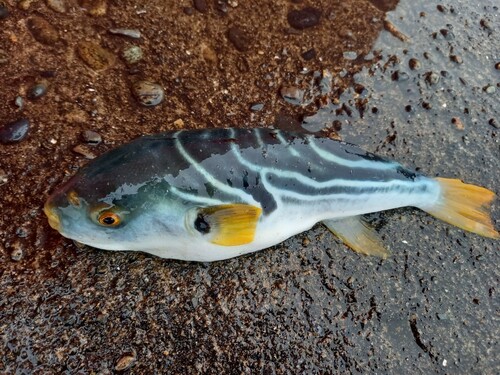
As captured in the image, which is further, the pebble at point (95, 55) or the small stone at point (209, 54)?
the small stone at point (209, 54)

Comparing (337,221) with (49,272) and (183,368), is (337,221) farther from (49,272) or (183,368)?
(49,272)

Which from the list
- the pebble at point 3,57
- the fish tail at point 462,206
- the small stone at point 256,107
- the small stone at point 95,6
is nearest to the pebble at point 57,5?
the small stone at point 95,6

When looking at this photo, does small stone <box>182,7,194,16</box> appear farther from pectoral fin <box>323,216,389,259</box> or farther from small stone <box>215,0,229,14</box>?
pectoral fin <box>323,216,389,259</box>

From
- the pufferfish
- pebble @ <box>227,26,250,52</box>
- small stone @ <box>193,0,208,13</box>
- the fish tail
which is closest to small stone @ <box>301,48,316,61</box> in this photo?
pebble @ <box>227,26,250,52</box>

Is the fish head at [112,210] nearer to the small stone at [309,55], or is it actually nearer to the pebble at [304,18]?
the small stone at [309,55]

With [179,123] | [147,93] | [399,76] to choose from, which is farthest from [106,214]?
[399,76]

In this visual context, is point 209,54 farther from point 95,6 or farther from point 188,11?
point 95,6
